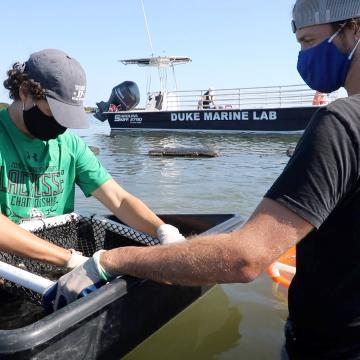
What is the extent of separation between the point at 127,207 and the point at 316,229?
1.82 m

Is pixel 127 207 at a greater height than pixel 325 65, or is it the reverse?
pixel 325 65

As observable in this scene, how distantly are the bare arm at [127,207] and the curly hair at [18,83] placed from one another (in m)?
0.73

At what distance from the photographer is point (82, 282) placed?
1.88 m

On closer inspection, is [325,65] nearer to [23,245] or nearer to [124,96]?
[23,245]

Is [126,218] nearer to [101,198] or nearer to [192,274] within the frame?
[101,198]

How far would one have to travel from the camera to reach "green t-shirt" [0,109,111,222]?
8.68 ft

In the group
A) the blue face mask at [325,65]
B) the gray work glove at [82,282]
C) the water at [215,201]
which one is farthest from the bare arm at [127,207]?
the blue face mask at [325,65]

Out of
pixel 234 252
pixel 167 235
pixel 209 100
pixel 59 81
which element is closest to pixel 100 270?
pixel 234 252

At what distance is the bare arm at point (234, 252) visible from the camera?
1245 mm

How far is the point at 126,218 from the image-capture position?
2.97 meters

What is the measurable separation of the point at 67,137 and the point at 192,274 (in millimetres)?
1792

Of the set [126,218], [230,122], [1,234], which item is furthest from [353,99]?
[230,122]

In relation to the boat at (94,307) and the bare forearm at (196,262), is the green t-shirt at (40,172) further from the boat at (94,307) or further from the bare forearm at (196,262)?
the bare forearm at (196,262)

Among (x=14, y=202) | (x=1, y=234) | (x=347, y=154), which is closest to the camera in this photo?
(x=347, y=154)
